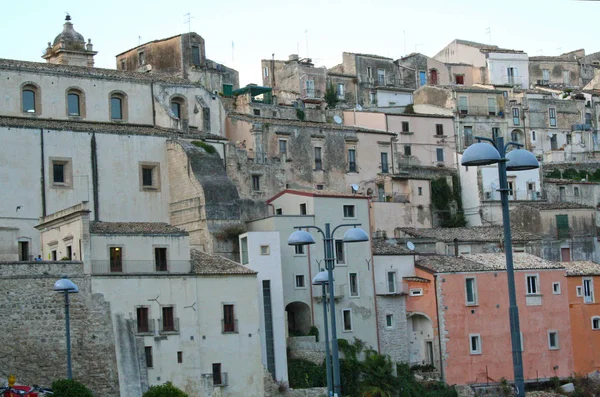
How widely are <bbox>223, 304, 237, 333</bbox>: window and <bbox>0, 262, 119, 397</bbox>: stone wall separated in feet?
17.6

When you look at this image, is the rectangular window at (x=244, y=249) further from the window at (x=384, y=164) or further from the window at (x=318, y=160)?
the window at (x=384, y=164)

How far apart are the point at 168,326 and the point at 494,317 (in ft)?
65.7

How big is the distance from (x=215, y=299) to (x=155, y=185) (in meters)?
11.4

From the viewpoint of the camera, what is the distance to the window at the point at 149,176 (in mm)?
61906

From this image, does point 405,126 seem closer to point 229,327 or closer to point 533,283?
point 533,283

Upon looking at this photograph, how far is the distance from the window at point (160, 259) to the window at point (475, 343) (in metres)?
18.3

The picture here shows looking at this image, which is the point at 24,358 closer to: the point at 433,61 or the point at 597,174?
the point at 597,174

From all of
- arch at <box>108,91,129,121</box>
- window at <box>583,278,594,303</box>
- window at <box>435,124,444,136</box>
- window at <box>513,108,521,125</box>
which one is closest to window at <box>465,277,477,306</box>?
window at <box>583,278,594,303</box>

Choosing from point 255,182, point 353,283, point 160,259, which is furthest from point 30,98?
point 353,283

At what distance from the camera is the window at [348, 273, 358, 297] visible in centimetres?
6072

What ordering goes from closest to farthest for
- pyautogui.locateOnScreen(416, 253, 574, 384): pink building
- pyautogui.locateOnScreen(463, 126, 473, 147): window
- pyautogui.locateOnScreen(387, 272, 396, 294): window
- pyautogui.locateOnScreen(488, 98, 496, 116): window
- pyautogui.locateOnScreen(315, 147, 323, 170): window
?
pyautogui.locateOnScreen(387, 272, 396, 294): window, pyautogui.locateOnScreen(416, 253, 574, 384): pink building, pyautogui.locateOnScreen(315, 147, 323, 170): window, pyautogui.locateOnScreen(463, 126, 473, 147): window, pyautogui.locateOnScreen(488, 98, 496, 116): window

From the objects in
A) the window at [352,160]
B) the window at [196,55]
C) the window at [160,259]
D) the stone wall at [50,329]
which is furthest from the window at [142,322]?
the window at [196,55]

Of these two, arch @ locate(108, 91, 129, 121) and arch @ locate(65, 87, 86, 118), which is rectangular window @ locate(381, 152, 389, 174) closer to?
arch @ locate(108, 91, 129, 121)

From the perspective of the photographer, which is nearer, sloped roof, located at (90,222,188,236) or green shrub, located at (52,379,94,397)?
green shrub, located at (52,379,94,397)
